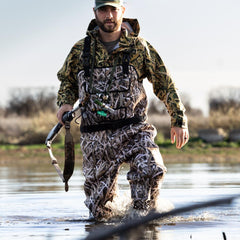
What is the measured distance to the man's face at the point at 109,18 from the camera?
5.75m

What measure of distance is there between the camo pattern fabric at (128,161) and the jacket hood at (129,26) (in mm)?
770

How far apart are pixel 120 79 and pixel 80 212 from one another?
1753mm

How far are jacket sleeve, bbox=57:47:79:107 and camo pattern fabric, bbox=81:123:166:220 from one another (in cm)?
37

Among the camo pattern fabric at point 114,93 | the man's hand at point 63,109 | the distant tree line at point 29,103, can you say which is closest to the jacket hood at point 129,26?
the camo pattern fabric at point 114,93

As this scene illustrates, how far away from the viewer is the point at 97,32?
596 cm

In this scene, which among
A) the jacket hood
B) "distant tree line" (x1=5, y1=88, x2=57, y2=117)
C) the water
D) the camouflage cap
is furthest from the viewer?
"distant tree line" (x1=5, y1=88, x2=57, y2=117)

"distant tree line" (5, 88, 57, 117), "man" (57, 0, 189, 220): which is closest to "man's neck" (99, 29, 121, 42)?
"man" (57, 0, 189, 220)

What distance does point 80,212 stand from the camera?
22.9 ft

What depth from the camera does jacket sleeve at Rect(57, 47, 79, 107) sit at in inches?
237

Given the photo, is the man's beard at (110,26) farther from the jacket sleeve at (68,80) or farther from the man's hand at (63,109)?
the man's hand at (63,109)

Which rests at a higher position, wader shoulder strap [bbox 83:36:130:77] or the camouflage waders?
wader shoulder strap [bbox 83:36:130:77]

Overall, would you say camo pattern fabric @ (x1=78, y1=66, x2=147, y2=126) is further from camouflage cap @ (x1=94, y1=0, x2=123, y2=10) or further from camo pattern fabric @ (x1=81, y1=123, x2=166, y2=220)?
camouflage cap @ (x1=94, y1=0, x2=123, y2=10)

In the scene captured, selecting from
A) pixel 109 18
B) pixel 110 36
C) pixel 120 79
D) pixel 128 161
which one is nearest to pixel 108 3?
pixel 109 18

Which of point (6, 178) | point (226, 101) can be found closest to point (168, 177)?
point (6, 178)
